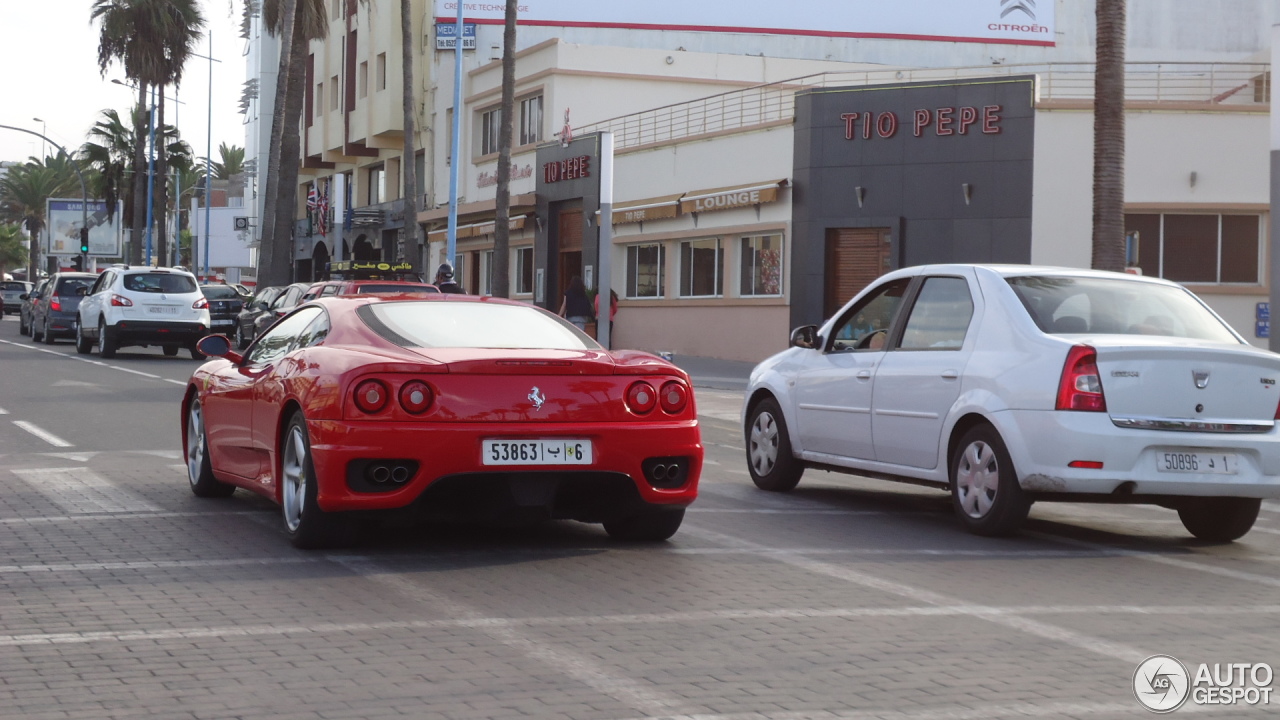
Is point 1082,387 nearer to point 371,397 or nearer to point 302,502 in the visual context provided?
point 371,397

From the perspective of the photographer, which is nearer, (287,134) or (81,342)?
(81,342)

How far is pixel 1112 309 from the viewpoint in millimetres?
9305

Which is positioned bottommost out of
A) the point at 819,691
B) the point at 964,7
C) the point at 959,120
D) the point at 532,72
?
the point at 819,691

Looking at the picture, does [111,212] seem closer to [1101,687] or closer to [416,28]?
[416,28]

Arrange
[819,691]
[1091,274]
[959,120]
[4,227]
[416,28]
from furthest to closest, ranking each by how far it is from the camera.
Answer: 1. [4,227]
2. [416,28]
3. [959,120]
4. [1091,274]
5. [819,691]

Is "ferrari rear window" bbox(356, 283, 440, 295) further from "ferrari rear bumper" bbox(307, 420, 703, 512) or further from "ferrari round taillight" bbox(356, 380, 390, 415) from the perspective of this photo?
"ferrari round taillight" bbox(356, 380, 390, 415)

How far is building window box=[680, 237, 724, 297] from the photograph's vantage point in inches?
1388

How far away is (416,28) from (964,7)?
1832 centimetres

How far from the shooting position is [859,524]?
385 inches

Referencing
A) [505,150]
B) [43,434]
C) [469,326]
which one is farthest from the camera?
[505,150]

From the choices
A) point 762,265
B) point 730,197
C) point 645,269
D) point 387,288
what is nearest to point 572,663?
point 387,288

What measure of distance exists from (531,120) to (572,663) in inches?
1571

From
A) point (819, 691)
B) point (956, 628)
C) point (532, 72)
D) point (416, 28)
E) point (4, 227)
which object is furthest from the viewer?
point (4, 227)

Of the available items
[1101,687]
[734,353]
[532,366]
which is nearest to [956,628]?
[1101,687]
